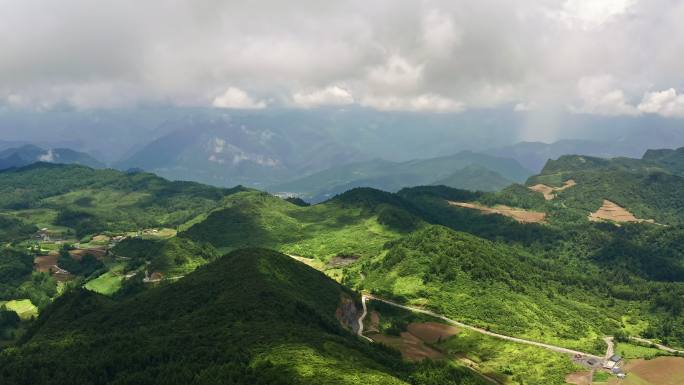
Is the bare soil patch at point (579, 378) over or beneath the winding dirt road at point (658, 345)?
over

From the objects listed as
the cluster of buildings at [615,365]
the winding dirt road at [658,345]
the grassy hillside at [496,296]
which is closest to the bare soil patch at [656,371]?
the cluster of buildings at [615,365]

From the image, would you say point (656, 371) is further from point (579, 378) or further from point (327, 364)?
point (327, 364)

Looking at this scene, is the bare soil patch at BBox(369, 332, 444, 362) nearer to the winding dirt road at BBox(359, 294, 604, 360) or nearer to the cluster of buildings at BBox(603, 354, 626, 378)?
the winding dirt road at BBox(359, 294, 604, 360)

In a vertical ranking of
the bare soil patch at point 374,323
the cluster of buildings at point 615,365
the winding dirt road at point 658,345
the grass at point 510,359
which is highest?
the bare soil patch at point 374,323

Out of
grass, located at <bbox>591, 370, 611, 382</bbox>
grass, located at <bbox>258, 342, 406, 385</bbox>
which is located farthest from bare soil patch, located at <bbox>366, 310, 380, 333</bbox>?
grass, located at <bbox>591, 370, 611, 382</bbox>

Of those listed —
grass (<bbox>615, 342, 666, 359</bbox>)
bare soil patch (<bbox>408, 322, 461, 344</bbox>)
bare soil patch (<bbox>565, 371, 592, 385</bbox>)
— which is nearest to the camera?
bare soil patch (<bbox>565, 371, 592, 385</bbox>)

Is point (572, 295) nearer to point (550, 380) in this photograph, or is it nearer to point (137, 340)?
point (550, 380)

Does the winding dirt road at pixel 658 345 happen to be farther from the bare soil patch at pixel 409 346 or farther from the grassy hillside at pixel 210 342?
the grassy hillside at pixel 210 342
